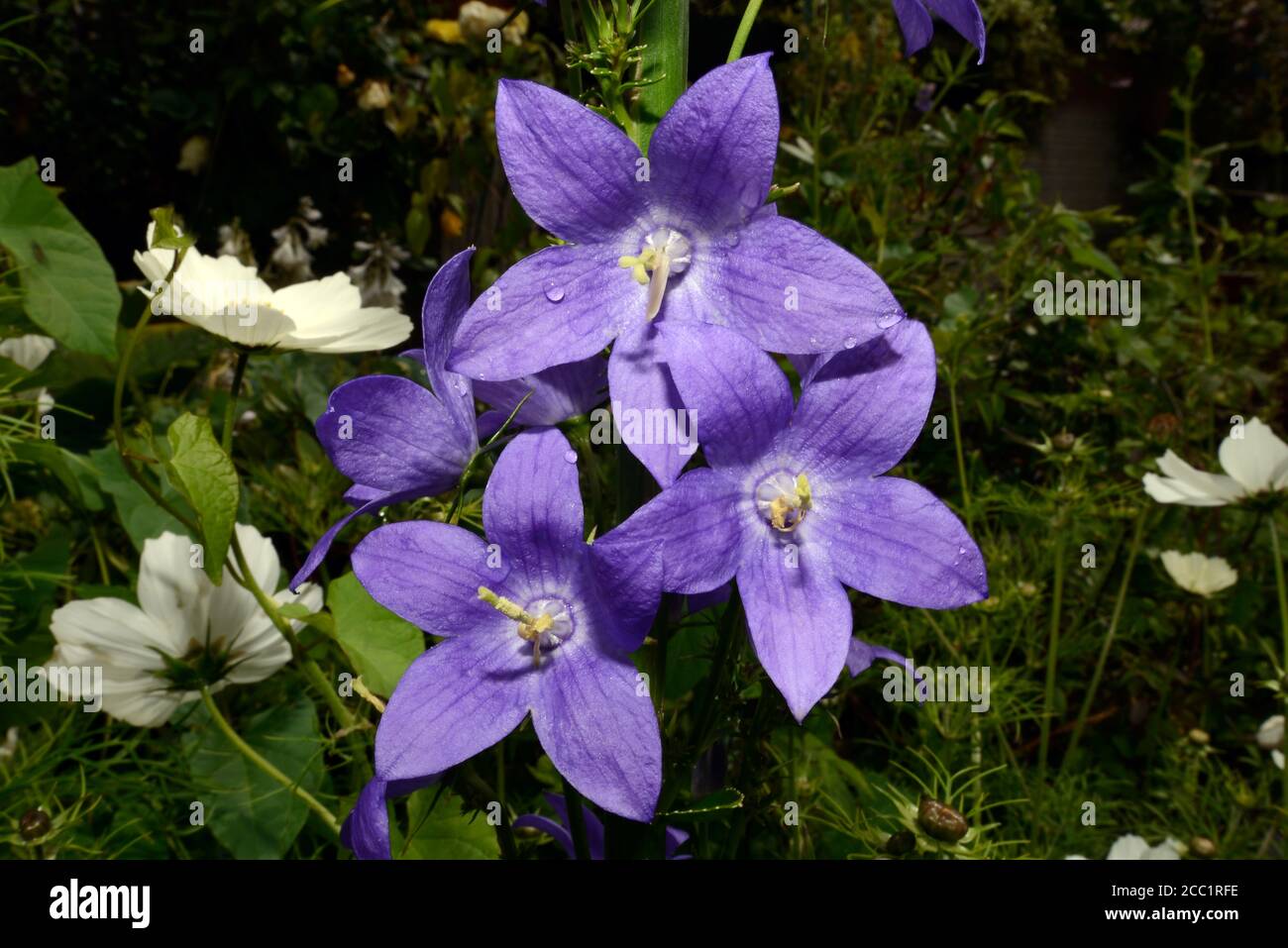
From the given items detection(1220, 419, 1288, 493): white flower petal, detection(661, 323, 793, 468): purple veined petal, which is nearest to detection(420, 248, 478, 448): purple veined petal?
detection(661, 323, 793, 468): purple veined petal

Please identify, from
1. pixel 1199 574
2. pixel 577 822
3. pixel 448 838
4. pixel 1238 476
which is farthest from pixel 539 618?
pixel 1199 574

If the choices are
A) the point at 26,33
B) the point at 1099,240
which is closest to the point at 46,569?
the point at 26,33

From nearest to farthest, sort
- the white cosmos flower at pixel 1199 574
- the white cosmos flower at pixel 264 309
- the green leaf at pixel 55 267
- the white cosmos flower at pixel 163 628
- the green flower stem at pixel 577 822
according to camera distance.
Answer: the green flower stem at pixel 577 822
the white cosmos flower at pixel 264 309
the white cosmos flower at pixel 163 628
the green leaf at pixel 55 267
the white cosmos flower at pixel 1199 574

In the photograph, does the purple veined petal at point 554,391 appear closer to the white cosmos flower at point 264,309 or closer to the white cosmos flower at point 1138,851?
the white cosmos flower at point 264,309

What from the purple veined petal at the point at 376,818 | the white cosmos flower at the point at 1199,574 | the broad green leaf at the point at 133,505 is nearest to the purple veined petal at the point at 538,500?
the purple veined petal at the point at 376,818

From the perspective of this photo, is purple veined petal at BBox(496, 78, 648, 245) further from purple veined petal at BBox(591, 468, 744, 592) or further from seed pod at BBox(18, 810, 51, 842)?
seed pod at BBox(18, 810, 51, 842)

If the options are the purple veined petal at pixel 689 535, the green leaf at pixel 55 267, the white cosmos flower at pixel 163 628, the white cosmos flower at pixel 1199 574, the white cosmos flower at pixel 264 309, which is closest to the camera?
the purple veined petal at pixel 689 535

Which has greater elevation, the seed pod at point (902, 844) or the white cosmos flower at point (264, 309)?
the white cosmos flower at point (264, 309)

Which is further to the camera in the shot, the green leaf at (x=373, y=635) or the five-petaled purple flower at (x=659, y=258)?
the green leaf at (x=373, y=635)
